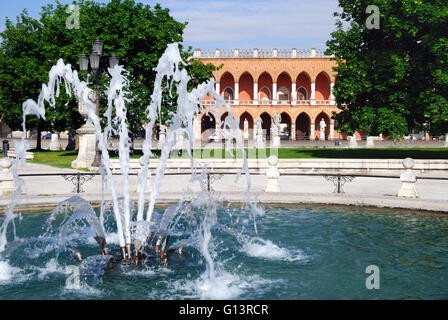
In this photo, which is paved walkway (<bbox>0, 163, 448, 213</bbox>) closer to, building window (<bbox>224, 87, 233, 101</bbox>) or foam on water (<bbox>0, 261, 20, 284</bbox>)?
foam on water (<bbox>0, 261, 20, 284</bbox>)

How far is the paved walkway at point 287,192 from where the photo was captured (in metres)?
10.6

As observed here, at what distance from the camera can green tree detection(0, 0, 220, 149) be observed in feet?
83.0

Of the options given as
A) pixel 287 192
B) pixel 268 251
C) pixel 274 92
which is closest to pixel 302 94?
pixel 274 92

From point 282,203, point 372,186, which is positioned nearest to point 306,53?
point 372,186

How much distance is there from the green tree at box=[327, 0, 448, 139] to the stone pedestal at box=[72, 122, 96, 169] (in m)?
12.0

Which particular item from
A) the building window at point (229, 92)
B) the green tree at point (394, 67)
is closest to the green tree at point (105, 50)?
the green tree at point (394, 67)

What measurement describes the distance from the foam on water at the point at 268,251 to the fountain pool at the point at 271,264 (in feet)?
0.05

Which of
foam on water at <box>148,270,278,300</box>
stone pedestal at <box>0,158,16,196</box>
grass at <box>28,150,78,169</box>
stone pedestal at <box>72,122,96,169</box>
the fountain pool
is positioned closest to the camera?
foam on water at <box>148,270,278,300</box>

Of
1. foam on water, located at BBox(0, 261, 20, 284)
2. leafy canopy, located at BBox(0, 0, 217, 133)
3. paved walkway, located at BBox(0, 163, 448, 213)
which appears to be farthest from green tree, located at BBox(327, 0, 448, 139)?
foam on water, located at BBox(0, 261, 20, 284)

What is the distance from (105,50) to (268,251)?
67.6ft

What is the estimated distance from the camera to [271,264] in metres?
6.80

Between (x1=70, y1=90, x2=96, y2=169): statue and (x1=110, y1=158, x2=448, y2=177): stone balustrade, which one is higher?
(x1=70, y1=90, x2=96, y2=169): statue

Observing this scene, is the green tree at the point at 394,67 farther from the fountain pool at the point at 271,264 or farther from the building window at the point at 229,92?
the building window at the point at 229,92

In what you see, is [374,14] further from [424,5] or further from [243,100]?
[243,100]
